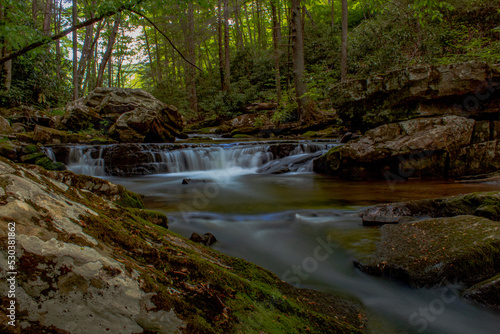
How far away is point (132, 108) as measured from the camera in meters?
14.6

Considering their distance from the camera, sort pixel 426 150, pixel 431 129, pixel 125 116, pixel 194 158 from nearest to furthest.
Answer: pixel 426 150 < pixel 431 129 < pixel 194 158 < pixel 125 116

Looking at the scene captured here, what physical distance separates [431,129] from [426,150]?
0.65 m

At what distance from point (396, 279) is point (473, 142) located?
686 cm

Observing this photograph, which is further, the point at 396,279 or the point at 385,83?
the point at 385,83

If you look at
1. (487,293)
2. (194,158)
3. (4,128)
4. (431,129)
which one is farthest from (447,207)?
(4,128)

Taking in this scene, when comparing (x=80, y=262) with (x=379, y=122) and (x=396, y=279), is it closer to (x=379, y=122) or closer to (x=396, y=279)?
(x=396, y=279)

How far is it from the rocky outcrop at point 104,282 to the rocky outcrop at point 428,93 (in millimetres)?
8398

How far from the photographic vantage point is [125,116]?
13172mm

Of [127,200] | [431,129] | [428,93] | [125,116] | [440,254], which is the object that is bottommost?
[440,254]

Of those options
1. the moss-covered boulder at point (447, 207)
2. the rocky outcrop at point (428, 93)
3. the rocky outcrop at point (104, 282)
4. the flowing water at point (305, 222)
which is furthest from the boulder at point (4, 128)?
the moss-covered boulder at point (447, 207)

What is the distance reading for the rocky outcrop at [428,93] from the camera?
757cm

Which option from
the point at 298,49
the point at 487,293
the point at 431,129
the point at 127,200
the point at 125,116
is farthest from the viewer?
the point at 298,49

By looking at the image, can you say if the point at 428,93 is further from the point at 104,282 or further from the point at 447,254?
the point at 104,282

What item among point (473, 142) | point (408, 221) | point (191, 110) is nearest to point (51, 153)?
point (408, 221)
